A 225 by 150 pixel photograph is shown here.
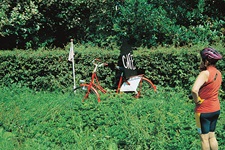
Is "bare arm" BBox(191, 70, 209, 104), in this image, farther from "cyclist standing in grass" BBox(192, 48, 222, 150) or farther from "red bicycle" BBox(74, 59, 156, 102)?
"red bicycle" BBox(74, 59, 156, 102)

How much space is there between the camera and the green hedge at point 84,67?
30.8 feet

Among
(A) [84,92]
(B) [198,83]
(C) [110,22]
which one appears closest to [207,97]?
(B) [198,83]

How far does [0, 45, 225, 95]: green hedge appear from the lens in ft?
30.8

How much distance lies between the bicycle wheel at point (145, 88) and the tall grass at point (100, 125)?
1.90 metres

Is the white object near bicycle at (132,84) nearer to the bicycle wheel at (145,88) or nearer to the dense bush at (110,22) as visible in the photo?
the bicycle wheel at (145,88)

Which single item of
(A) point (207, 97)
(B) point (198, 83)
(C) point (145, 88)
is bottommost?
(C) point (145, 88)

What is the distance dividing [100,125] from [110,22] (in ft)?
24.2

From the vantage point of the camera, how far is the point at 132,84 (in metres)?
9.51

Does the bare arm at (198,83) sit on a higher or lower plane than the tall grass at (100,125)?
higher

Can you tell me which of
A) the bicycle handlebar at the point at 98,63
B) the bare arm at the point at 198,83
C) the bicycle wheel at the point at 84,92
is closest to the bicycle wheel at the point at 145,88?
the bicycle handlebar at the point at 98,63

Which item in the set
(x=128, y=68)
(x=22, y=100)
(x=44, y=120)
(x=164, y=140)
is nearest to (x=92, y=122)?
(x=44, y=120)

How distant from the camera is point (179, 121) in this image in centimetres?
618

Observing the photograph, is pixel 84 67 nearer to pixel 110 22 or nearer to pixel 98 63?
pixel 98 63

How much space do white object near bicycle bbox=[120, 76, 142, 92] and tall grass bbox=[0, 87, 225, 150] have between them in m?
1.77
